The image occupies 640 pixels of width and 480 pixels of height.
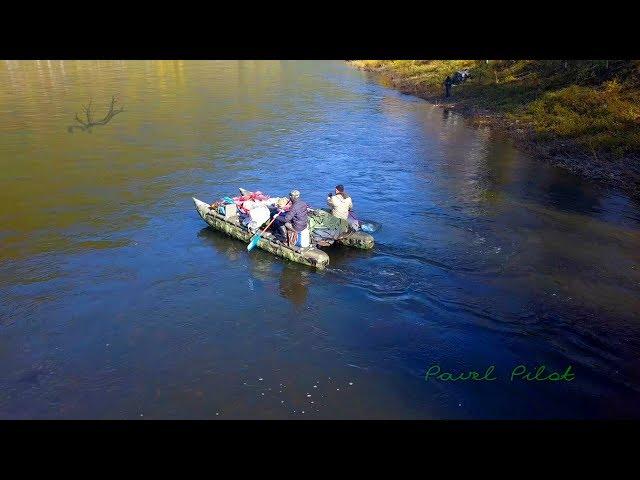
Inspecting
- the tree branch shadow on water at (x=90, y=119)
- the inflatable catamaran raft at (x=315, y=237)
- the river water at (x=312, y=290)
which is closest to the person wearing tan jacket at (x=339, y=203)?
the inflatable catamaran raft at (x=315, y=237)

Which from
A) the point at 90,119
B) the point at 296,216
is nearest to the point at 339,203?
the point at 296,216

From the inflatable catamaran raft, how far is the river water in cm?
33

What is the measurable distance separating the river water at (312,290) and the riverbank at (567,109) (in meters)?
1.42

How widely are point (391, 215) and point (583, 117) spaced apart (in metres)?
13.6

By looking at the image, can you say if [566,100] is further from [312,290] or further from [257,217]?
[312,290]

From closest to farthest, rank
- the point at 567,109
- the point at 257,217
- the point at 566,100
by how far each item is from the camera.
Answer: the point at 257,217, the point at 567,109, the point at 566,100

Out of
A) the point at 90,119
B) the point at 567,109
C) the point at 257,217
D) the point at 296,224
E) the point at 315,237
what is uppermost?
the point at 567,109

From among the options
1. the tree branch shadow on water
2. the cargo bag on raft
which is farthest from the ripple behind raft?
the tree branch shadow on water

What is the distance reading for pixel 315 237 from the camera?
14.5m

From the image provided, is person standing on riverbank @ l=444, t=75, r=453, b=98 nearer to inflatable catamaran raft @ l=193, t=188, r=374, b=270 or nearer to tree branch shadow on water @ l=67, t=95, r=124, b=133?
tree branch shadow on water @ l=67, t=95, r=124, b=133

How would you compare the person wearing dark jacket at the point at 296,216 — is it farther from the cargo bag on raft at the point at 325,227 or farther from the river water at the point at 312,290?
the river water at the point at 312,290

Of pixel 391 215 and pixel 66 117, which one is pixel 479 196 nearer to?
pixel 391 215

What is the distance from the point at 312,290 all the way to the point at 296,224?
7.02ft

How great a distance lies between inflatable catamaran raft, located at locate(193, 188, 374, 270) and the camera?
13883mm
